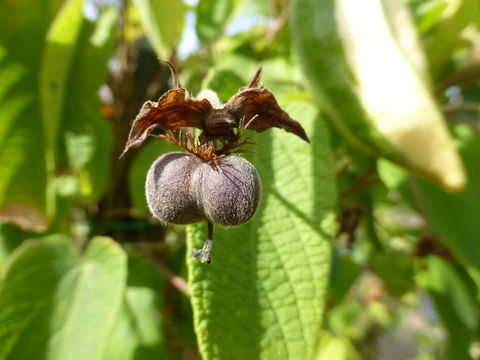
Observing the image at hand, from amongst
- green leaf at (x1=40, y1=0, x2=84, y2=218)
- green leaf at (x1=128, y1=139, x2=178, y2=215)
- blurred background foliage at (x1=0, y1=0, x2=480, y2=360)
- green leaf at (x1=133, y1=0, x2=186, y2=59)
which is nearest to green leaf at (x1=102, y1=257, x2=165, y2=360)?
blurred background foliage at (x1=0, y1=0, x2=480, y2=360)

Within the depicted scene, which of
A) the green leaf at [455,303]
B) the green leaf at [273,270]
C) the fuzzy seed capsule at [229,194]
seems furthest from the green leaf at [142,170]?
the green leaf at [455,303]

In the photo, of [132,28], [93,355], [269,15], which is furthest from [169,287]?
[269,15]

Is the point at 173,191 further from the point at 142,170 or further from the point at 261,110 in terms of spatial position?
the point at 142,170

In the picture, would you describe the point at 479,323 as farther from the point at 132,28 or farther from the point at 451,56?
the point at 132,28

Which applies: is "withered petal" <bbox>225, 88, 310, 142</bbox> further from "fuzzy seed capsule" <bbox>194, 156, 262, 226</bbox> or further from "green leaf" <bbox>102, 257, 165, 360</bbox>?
"green leaf" <bbox>102, 257, 165, 360</bbox>

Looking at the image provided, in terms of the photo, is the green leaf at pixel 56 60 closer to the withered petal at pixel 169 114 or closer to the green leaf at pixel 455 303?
the withered petal at pixel 169 114

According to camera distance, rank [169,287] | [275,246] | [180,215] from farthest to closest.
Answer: [169,287]
[275,246]
[180,215]

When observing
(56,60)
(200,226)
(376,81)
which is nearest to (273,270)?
(200,226)
